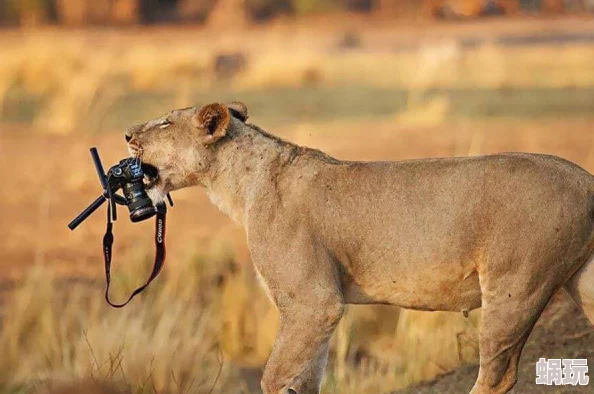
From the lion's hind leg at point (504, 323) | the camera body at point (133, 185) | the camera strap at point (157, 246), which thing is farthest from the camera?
the camera strap at point (157, 246)

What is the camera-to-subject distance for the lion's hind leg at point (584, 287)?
793 cm

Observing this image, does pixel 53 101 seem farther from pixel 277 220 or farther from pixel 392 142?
pixel 277 220

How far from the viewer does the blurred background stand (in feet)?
35.1

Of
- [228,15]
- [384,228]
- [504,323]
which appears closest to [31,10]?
[228,15]

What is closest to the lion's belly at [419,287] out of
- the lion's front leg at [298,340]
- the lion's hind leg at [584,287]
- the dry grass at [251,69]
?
the lion's front leg at [298,340]

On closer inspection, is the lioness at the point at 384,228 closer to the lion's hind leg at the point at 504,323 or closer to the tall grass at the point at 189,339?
the lion's hind leg at the point at 504,323

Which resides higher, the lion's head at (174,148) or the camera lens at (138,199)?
the lion's head at (174,148)

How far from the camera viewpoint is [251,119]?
2150 centimetres

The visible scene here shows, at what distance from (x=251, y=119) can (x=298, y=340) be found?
13762 millimetres

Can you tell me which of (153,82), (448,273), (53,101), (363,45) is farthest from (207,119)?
(363,45)

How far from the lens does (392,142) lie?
20.4 meters

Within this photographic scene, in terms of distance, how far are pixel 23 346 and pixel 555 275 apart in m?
4.84

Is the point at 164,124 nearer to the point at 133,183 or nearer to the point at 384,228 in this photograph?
the point at 133,183

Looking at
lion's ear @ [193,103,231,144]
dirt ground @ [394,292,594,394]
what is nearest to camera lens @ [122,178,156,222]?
lion's ear @ [193,103,231,144]
